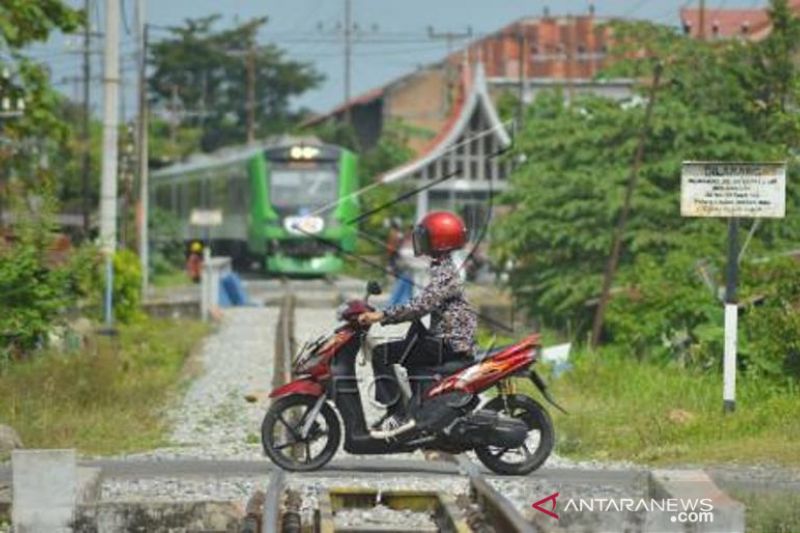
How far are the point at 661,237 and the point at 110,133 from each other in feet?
29.2

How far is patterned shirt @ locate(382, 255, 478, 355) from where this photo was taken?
12.0m

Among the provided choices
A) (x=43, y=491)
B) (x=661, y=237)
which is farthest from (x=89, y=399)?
(x=661, y=237)

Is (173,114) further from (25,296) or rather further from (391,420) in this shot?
(391,420)

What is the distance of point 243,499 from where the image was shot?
11.4 metres

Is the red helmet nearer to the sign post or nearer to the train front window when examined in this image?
the sign post

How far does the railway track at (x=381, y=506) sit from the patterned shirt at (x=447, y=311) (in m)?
0.88

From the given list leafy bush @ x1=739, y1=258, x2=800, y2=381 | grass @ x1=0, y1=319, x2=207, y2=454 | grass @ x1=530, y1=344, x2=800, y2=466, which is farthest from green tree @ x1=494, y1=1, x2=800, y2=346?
grass @ x1=0, y1=319, x2=207, y2=454

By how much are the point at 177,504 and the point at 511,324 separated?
20965 mm

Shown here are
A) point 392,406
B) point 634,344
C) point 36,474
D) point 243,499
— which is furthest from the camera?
point 634,344

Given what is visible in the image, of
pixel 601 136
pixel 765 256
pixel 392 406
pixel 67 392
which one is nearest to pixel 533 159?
pixel 601 136

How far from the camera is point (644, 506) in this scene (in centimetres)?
1009

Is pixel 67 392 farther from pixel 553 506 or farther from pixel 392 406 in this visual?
pixel 553 506

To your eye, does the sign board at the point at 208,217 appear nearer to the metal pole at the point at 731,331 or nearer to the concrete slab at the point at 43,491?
the metal pole at the point at 731,331

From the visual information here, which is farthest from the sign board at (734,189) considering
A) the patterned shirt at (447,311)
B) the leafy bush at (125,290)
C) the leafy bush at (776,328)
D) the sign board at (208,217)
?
the sign board at (208,217)
